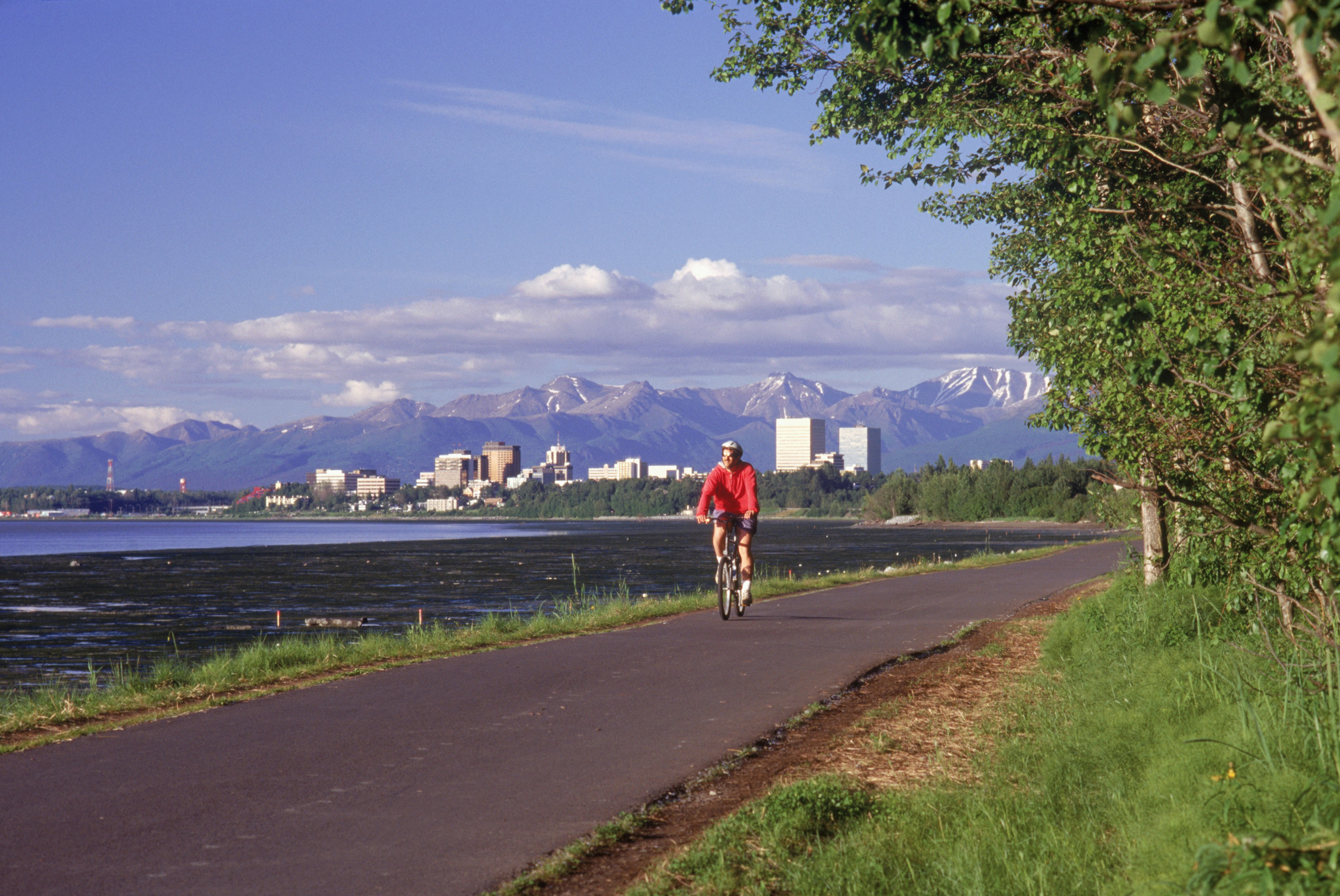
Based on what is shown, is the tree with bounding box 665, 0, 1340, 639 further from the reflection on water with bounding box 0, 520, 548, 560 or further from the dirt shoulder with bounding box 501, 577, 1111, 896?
the reflection on water with bounding box 0, 520, 548, 560

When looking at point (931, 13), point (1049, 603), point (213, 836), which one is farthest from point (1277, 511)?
point (1049, 603)

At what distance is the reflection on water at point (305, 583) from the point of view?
1169 inches

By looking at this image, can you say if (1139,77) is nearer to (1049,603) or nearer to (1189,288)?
(1189,288)

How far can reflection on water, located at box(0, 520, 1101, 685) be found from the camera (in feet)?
97.4

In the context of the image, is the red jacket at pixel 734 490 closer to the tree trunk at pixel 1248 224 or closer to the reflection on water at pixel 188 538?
the tree trunk at pixel 1248 224

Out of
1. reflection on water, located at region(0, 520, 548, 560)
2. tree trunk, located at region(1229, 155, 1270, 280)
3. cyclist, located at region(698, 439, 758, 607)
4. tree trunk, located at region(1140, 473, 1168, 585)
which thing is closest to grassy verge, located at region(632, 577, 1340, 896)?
tree trunk, located at region(1229, 155, 1270, 280)

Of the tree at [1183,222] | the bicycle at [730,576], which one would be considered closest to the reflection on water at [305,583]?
the bicycle at [730,576]

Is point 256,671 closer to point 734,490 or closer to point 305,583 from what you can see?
point 734,490

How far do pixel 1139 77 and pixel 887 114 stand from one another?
12169 millimetres

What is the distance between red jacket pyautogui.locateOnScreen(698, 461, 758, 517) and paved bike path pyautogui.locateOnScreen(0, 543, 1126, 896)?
345cm

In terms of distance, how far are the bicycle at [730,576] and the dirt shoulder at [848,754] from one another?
12.9 feet

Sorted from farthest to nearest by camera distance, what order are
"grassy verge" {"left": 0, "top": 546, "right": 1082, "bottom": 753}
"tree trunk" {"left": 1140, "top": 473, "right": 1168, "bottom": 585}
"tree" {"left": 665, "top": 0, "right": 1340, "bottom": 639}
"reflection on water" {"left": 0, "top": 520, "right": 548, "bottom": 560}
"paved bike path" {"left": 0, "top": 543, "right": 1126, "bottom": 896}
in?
"reflection on water" {"left": 0, "top": 520, "right": 548, "bottom": 560}, "tree trunk" {"left": 1140, "top": 473, "right": 1168, "bottom": 585}, "grassy verge" {"left": 0, "top": 546, "right": 1082, "bottom": 753}, "paved bike path" {"left": 0, "top": 543, "right": 1126, "bottom": 896}, "tree" {"left": 665, "top": 0, "right": 1340, "bottom": 639}

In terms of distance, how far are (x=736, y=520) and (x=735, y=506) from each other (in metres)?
0.21

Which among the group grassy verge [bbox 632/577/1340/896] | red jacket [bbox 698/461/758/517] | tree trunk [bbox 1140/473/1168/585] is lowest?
grassy verge [bbox 632/577/1340/896]
